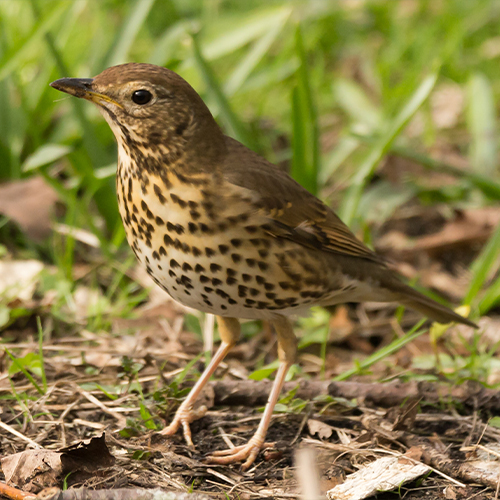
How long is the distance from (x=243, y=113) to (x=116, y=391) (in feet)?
12.2

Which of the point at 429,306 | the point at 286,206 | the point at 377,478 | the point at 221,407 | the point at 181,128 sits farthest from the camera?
the point at 429,306

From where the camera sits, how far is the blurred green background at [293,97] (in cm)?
475

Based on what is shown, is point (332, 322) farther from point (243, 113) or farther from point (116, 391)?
point (243, 113)

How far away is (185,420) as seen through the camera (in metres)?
3.31

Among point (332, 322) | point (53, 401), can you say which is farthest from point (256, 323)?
point (53, 401)

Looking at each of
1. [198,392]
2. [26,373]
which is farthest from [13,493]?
[198,392]

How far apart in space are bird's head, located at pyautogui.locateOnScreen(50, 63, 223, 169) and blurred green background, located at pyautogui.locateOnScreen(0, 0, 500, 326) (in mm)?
1092

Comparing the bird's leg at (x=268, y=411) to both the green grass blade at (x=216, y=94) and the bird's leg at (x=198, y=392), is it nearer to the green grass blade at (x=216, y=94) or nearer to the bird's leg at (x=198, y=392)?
the bird's leg at (x=198, y=392)

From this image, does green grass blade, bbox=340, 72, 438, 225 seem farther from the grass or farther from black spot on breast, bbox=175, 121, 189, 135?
black spot on breast, bbox=175, 121, 189, 135

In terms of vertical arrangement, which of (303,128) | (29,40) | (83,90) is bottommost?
(303,128)

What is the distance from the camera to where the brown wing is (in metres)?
3.24

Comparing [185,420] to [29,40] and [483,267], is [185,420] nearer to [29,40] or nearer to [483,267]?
[483,267]

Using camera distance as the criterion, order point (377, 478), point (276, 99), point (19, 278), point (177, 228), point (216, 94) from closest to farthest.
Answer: point (377, 478) → point (177, 228) → point (19, 278) → point (216, 94) → point (276, 99)

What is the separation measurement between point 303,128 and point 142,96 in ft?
5.86
